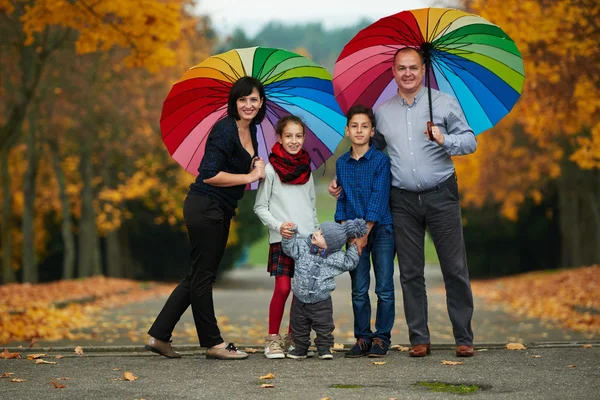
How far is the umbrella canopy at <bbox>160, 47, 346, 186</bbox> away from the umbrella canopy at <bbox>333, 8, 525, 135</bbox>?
210mm

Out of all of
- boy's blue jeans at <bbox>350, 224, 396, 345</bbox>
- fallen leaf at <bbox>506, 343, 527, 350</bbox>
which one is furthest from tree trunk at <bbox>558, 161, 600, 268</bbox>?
boy's blue jeans at <bbox>350, 224, 396, 345</bbox>

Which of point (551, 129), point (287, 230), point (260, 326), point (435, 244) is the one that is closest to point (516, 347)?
point (435, 244)

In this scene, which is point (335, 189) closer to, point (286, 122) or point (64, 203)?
point (286, 122)

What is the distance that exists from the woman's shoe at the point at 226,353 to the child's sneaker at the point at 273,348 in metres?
0.18

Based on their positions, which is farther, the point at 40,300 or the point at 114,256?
the point at 114,256

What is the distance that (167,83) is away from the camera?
25.5m

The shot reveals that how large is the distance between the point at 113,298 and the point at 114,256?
10507mm

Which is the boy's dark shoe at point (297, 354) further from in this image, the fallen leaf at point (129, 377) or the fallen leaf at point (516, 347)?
the fallen leaf at point (516, 347)

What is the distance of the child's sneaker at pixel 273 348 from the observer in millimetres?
6770

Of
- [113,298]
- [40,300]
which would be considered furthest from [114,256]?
[40,300]

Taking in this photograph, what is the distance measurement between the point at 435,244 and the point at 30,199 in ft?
54.6

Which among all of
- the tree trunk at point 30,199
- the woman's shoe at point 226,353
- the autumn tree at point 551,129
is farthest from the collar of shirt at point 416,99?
the tree trunk at point 30,199

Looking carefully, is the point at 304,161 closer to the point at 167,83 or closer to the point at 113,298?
the point at 113,298

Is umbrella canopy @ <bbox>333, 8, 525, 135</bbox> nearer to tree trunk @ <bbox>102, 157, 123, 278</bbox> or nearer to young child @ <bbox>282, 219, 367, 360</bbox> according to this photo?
young child @ <bbox>282, 219, 367, 360</bbox>
